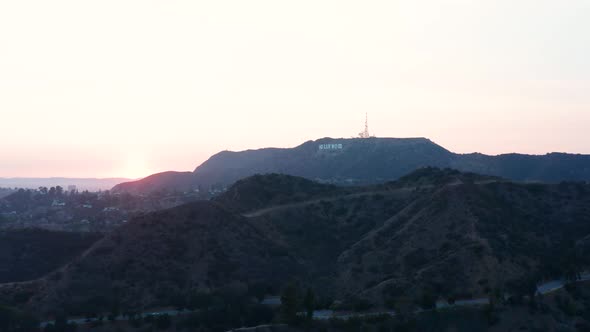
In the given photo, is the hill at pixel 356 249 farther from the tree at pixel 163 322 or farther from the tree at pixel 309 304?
the tree at pixel 163 322

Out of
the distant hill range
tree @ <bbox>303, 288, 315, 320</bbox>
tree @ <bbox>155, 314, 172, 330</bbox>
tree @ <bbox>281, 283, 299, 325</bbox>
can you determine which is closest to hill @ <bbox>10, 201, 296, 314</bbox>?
tree @ <bbox>155, 314, 172, 330</bbox>

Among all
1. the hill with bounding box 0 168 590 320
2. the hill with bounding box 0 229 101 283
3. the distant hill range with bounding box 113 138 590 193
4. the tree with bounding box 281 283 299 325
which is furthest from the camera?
the distant hill range with bounding box 113 138 590 193

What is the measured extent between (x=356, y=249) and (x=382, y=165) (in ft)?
361

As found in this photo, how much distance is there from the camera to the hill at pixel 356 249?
53.8 metres

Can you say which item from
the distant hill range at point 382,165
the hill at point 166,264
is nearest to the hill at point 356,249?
the hill at point 166,264

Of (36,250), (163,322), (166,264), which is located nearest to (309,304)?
(163,322)

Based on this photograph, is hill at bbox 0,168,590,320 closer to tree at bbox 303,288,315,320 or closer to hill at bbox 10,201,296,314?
hill at bbox 10,201,296,314

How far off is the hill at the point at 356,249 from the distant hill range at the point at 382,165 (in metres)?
75.7

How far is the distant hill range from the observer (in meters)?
162

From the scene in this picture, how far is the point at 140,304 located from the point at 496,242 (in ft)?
95.7

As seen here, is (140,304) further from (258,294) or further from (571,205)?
(571,205)

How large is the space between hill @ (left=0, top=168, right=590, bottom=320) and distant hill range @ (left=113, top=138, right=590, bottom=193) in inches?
2982

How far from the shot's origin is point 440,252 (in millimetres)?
60625

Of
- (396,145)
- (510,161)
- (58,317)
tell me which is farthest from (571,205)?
(396,145)
